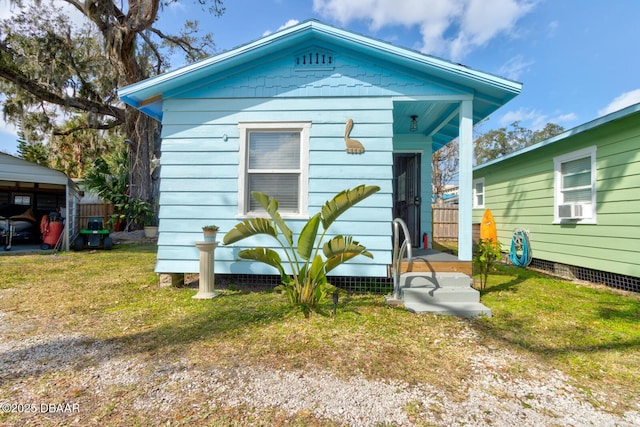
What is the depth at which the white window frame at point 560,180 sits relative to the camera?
18.7 feet

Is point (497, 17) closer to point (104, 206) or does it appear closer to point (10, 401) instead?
point (10, 401)

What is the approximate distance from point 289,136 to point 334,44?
153cm

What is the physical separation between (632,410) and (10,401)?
4.08 m

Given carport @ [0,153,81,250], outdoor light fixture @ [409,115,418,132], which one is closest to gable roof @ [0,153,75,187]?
carport @ [0,153,81,250]

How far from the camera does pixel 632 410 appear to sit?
199 cm

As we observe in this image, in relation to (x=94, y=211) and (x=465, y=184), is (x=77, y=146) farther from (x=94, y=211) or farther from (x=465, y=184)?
(x=465, y=184)

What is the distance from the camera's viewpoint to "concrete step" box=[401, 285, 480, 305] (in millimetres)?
3928

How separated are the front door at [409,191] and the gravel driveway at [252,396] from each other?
408 cm

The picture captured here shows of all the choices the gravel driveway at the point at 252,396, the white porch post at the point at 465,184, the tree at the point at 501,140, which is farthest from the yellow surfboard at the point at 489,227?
the tree at the point at 501,140

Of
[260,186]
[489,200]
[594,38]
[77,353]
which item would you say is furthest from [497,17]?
[77,353]

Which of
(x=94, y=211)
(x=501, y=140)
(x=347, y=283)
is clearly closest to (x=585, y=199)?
(x=347, y=283)

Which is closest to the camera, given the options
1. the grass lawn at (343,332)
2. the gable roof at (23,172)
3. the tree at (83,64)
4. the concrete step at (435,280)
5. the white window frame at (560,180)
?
the grass lawn at (343,332)

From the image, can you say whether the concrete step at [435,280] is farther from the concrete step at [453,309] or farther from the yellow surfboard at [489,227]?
the yellow surfboard at [489,227]

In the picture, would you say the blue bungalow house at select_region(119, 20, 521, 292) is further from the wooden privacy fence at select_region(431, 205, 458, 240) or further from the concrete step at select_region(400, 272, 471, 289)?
the wooden privacy fence at select_region(431, 205, 458, 240)
